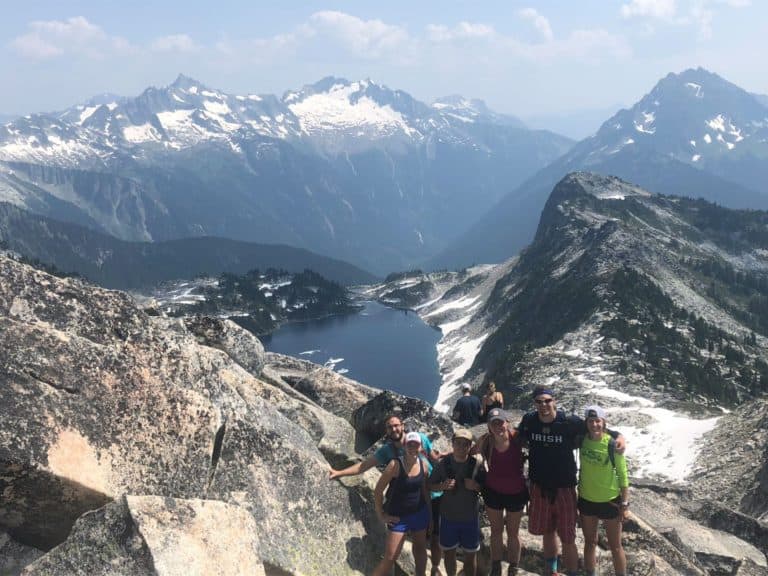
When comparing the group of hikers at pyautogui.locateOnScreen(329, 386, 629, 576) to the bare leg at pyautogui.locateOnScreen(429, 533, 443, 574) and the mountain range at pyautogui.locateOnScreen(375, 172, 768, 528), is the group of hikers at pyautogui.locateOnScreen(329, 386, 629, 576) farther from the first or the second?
the mountain range at pyautogui.locateOnScreen(375, 172, 768, 528)

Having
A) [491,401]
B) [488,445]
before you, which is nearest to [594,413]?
[488,445]

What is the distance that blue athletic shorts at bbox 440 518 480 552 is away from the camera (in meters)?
14.4

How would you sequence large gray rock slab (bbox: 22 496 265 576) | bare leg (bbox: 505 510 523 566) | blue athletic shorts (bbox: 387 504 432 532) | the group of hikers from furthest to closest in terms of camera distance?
1. bare leg (bbox: 505 510 523 566)
2. the group of hikers
3. blue athletic shorts (bbox: 387 504 432 532)
4. large gray rock slab (bbox: 22 496 265 576)

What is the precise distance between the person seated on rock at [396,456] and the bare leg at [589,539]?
147 inches

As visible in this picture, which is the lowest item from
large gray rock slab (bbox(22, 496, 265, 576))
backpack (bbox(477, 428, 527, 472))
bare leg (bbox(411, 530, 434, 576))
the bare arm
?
bare leg (bbox(411, 530, 434, 576))

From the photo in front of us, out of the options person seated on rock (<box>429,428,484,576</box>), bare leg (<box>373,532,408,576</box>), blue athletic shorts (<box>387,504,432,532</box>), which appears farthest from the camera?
person seated on rock (<box>429,428,484,576</box>)

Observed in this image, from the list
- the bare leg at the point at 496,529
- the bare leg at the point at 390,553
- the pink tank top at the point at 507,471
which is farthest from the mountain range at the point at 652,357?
the bare leg at the point at 390,553

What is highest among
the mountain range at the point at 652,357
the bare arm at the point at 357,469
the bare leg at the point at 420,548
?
the bare arm at the point at 357,469

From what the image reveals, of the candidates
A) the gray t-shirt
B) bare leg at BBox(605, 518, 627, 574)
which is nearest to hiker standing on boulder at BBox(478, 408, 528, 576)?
the gray t-shirt

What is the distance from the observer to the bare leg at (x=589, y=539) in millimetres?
14945

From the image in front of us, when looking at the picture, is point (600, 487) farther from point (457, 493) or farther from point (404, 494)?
point (404, 494)

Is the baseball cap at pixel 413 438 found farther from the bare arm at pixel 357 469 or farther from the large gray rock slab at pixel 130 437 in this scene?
the large gray rock slab at pixel 130 437

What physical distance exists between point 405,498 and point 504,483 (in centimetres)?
246

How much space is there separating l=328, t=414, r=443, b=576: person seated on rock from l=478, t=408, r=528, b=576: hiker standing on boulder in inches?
50.6
